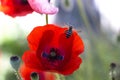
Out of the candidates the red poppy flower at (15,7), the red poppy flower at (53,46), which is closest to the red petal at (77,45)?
the red poppy flower at (53,46)

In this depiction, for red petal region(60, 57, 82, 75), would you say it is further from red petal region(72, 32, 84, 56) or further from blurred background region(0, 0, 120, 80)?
blurred background region(0, 0, 120, 80)

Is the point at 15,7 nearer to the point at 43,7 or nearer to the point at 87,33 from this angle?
the point at 43,7

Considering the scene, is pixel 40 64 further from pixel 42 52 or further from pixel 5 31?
pixel 5 31

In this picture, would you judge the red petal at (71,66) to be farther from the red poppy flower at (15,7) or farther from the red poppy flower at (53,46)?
the red poppy flower at (15,7)

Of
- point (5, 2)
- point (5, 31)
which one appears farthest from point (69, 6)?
point (5, 31)

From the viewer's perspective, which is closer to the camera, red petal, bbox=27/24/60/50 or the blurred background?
red petal, bbox=27/24/60/50

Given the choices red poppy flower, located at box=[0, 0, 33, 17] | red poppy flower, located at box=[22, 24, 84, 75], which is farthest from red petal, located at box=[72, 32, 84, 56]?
red poppy flower, located at box=[0, 0, 33, 17]
